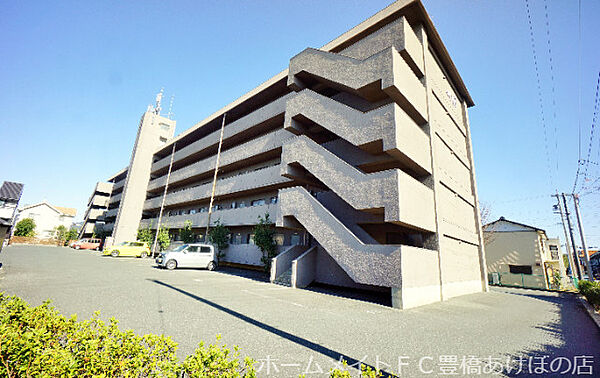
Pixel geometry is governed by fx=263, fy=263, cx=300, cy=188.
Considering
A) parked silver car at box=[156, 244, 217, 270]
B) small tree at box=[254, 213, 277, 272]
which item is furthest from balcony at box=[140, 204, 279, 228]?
parked silver car at box=[156, 244, 217, 270]

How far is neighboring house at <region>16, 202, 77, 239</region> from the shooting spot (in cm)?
7219

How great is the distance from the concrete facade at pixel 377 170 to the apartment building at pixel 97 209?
147ft

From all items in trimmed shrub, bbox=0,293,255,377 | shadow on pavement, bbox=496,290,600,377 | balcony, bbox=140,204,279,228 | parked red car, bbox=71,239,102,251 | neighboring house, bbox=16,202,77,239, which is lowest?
shadow on pavement, bbox=496,290,600,377

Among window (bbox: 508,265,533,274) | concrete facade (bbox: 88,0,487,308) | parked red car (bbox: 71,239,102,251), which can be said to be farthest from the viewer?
parked red car (bbox: 71,239,102,251)

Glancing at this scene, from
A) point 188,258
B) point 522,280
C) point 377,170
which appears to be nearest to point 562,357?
point 377,170

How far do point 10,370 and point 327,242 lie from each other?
35.4ft

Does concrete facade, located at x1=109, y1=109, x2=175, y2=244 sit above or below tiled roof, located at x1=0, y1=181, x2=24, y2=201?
above

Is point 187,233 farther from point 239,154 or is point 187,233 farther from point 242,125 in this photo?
point 242,125

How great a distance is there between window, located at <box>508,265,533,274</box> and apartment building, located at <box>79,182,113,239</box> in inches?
2592

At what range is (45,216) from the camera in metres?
75.8

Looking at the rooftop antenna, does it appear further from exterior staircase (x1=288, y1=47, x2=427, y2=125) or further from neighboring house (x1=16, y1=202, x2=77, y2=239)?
neighboring house (x1=16, y1=202, x2=77, y2=239)

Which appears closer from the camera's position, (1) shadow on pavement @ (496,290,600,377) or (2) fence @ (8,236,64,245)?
(1) shadow on pavement @ (496,290,600,377)

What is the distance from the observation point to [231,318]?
6.82 meters

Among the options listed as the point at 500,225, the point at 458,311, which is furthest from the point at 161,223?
the point at 500,225
